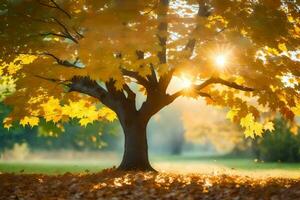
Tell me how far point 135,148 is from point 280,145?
74.4ft

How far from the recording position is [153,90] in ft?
56.7

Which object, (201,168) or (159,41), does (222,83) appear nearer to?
(159,41)

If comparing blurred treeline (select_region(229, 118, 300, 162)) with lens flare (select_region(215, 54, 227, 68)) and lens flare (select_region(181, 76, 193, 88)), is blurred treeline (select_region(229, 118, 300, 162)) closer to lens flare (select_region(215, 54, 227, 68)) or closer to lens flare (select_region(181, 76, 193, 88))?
lens flare (select_region(181, 76, 193, 88))

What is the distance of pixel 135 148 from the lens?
56.9ft

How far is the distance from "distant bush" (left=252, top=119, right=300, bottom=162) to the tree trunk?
20.5m

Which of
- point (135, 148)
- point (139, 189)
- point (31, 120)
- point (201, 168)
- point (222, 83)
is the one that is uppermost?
point (222, 83)

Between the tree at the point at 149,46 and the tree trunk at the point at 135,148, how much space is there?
1.4 inches

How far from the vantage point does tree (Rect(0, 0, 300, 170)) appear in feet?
42.1

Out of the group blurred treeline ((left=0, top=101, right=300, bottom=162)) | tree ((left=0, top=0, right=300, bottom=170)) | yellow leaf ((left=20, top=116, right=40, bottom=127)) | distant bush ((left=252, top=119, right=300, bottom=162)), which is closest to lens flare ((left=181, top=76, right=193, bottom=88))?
tree ((left=0, top=0, right=300, bottom=170))

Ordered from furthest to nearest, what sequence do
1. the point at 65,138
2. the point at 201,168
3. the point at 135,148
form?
the point at 65,138
the point at 201,168
the point at 135,148

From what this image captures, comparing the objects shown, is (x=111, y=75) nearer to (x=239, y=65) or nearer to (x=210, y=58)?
(x=210, y=58)

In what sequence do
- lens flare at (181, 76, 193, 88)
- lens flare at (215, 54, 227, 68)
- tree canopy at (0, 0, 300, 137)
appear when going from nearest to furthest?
tree canopy at (0, 0, 300, 137) → lens flare at (215, 54, 227, 68) → lens flare at (181, 76, 193, 88)

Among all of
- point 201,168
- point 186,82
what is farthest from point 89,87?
point 201,168

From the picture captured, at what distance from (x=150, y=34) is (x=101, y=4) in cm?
156
